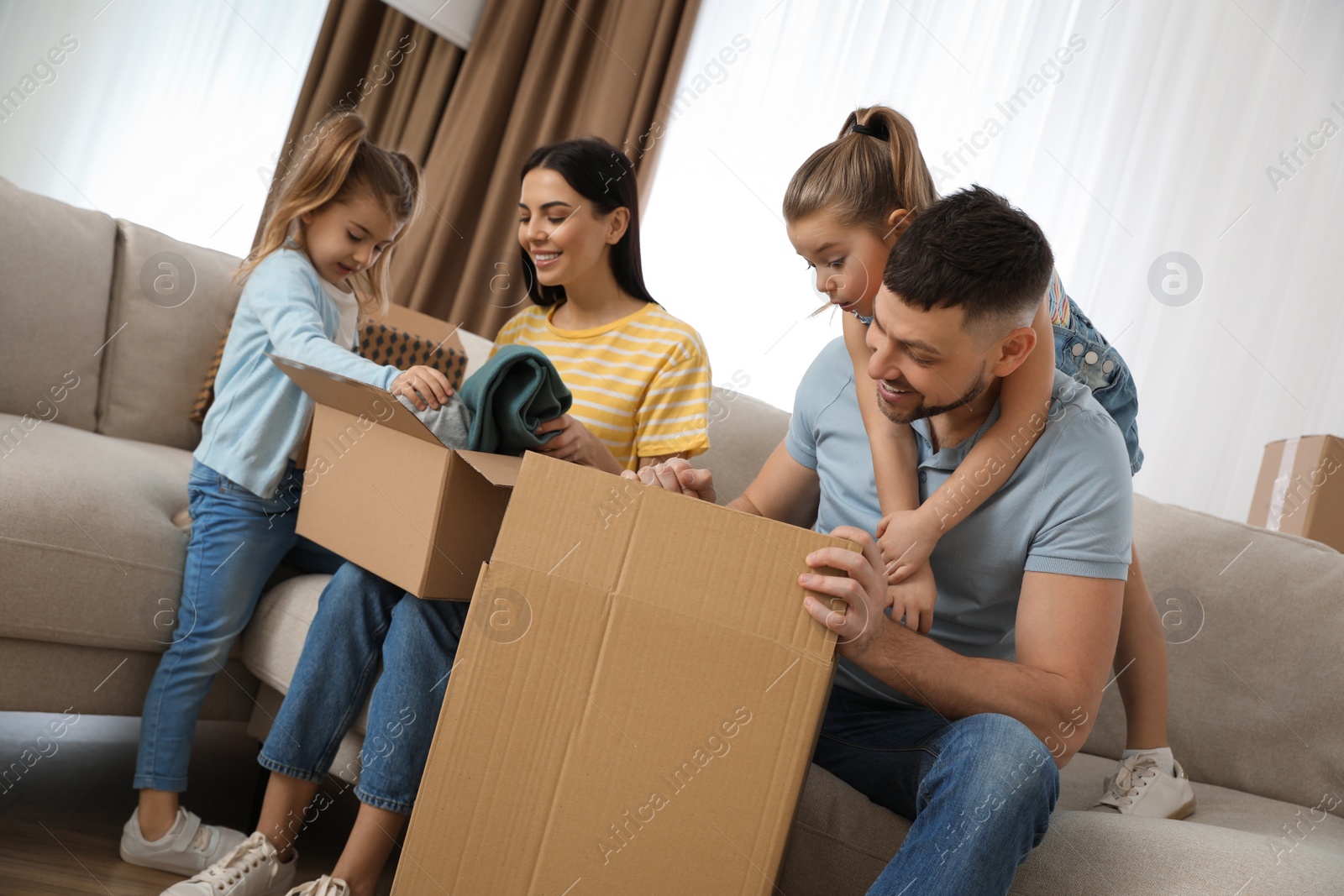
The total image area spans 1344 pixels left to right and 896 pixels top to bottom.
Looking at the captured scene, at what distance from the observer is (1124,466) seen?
3.69 feet

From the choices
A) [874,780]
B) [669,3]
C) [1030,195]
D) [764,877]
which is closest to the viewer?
[764,877]

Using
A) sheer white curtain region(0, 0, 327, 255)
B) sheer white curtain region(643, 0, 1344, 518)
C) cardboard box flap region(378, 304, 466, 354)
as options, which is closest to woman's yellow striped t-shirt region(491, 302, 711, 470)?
cardboard box flap region(378, 304, 466, 354)

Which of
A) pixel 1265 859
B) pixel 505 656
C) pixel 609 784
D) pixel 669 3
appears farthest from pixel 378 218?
pixel 669 3

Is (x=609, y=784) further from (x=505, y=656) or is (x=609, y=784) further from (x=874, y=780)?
(x=874, y=780)

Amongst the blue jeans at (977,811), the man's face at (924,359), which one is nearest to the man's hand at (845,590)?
the blue jeans at (977,811)

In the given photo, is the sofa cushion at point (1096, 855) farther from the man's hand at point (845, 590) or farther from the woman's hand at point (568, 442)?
the woman's hand at point (568, 442)

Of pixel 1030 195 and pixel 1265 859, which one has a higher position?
pixel 1030 195

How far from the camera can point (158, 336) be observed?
188 cm

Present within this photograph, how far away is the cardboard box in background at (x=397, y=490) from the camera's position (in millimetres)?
1066

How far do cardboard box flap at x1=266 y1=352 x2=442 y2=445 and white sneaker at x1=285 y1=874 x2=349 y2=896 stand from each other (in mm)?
548

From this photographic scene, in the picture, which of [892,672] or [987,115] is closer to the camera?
[892,672]

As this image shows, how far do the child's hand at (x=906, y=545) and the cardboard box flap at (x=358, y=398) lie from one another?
0.52m

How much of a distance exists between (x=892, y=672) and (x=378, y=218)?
1143 mm

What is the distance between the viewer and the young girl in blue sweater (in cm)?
132
